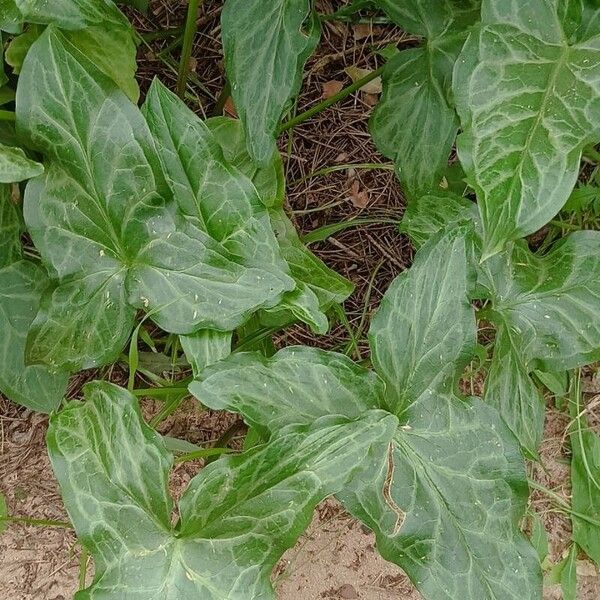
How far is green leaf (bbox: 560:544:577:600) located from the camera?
1386 mm

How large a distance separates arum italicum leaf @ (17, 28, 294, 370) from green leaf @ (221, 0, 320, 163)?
0.14m

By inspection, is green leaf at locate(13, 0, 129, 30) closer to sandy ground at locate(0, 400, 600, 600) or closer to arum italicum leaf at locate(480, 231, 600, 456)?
arum italicum leaf at locate(480, 231, 600, 456)

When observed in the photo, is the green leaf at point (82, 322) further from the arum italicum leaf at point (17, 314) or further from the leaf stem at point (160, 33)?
the leaf stem at point (160, 33)

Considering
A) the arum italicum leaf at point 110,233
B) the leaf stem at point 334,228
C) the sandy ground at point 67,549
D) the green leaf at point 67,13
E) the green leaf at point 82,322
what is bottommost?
the sandy ground at point 67,549

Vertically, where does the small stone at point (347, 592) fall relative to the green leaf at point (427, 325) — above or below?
below

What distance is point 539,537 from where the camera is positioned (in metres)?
1.39

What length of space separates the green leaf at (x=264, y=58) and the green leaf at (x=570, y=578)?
88cm

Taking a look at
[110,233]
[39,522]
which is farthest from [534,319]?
[39,522]

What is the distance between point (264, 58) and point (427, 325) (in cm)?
40

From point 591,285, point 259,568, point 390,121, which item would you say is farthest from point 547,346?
point 259,568

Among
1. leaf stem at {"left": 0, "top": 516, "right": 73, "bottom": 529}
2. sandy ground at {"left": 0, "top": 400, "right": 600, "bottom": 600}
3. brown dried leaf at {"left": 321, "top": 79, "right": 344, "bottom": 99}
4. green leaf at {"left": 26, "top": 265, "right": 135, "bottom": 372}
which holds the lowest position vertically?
sandy ground at {"left": 0, "top": 400, "right": 600, "bottom": 600}

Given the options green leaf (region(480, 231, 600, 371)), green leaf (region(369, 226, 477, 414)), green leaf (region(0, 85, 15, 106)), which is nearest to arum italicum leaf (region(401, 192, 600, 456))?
green leaf (region(480, 231, 600, 371))

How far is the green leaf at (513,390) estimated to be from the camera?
1007 mm

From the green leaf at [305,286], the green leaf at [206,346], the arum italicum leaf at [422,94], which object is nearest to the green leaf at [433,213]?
the arum italicum leaf at [422,94]
